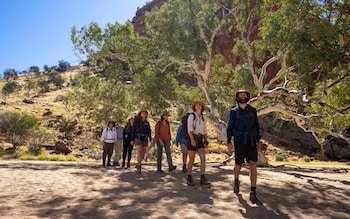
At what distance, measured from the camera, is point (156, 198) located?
213 inches

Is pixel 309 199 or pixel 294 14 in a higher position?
pixel 294 14

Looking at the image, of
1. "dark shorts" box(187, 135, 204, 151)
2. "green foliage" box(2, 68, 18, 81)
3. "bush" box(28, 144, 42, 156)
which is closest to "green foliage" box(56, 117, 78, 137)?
"bush" box(28, 144, 42, 156)

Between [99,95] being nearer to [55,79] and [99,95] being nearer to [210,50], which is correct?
[210,50]

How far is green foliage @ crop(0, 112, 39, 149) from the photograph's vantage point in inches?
1116

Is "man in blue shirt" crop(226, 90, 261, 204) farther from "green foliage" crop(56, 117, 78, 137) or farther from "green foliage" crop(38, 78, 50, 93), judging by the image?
"green foliage" crop(38, 78, 50, 93)

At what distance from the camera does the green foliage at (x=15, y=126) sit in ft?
93.0

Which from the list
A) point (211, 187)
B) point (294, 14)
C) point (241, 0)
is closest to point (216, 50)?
point (241, 0)

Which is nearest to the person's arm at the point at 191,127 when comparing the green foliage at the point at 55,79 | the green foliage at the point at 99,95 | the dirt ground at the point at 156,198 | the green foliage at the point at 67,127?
Answer: the dirt ground at the point at 156,198

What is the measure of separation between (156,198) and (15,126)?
1095 inches

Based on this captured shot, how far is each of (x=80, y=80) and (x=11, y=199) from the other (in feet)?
33.2

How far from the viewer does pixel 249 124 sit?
535 centimetres

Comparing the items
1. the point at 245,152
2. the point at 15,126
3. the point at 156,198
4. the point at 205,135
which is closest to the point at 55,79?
the point at 15,126

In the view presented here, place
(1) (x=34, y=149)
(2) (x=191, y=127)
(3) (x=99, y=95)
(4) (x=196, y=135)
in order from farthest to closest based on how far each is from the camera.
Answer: (1) (x=34, y=149) → (3) (x=99, y=95) → (4) (x=196, y=135) → (2) (x=191, y=127)

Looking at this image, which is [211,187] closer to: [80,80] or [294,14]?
[294,14]
